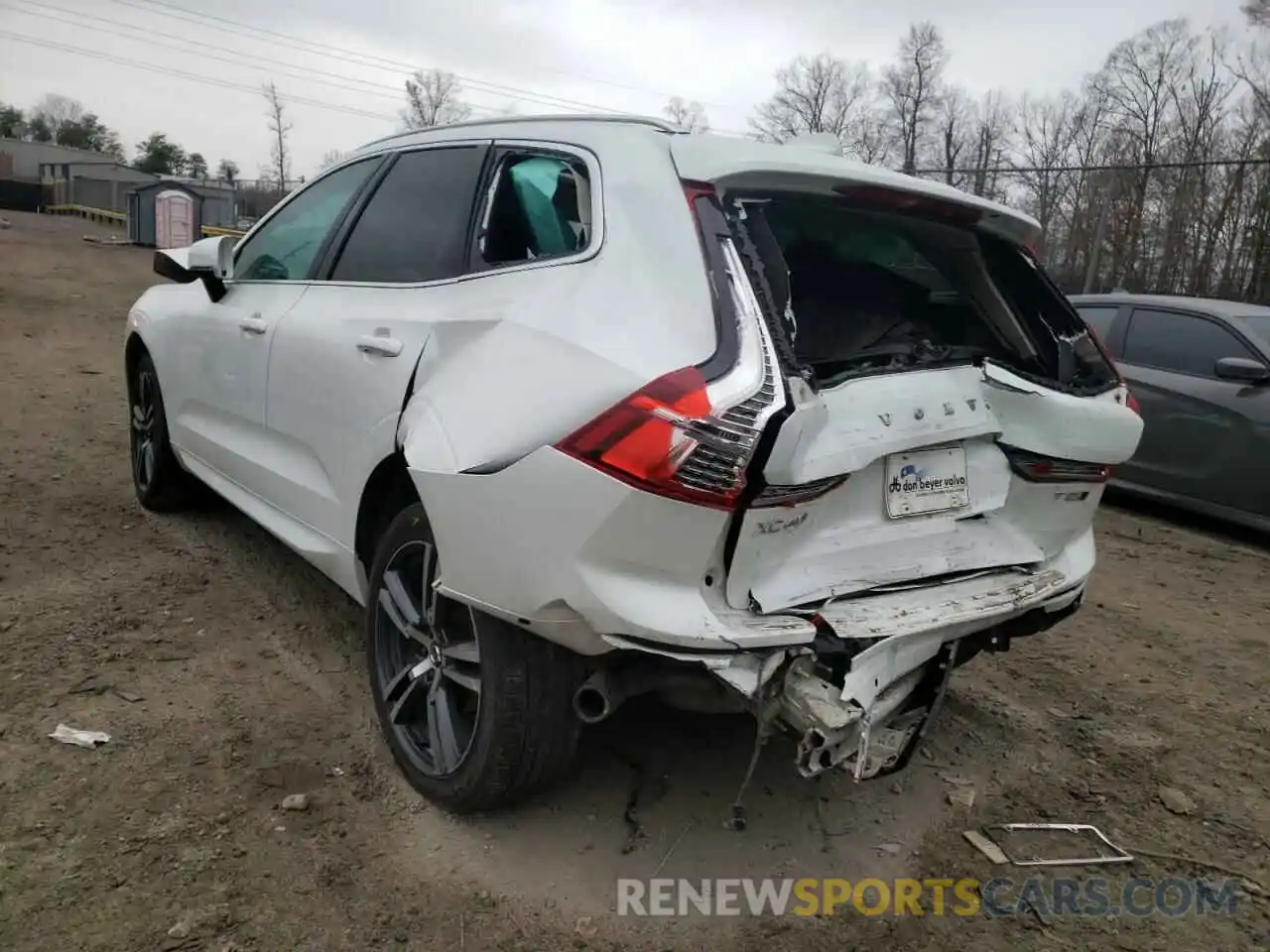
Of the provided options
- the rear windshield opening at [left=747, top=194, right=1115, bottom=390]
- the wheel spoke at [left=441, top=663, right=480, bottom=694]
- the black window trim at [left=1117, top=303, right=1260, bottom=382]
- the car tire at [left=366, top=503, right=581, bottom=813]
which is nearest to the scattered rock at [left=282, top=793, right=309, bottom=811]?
the car tire at [left=366, top=503, right=581, bottom=813]

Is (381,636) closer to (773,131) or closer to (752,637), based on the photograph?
(752,637)

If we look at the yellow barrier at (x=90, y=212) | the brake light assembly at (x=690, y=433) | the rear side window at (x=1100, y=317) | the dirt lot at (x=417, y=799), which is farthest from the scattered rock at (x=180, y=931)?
the yellow barrier at (x=90, y=212)

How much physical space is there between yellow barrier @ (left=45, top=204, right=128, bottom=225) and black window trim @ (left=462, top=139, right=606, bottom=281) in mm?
33117

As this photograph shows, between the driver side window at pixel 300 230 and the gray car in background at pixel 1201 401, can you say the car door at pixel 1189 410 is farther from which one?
the driver side window at pixel 300 230

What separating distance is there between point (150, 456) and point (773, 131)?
33.2 m

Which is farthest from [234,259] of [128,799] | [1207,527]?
[1207,527]

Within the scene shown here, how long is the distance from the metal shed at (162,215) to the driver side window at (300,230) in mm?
25238

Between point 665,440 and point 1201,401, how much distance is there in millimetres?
5690

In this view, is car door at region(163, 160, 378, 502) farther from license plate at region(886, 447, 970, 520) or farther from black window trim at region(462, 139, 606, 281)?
license plate at region(886, 447, 970, 520)

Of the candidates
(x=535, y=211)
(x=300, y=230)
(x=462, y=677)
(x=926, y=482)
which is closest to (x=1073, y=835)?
(x=926, y=482)

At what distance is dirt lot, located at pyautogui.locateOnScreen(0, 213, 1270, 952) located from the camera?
2.37 m

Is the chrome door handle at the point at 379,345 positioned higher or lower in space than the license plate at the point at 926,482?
higher

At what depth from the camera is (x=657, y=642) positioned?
2059mm

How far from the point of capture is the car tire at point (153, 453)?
479 centimetres
